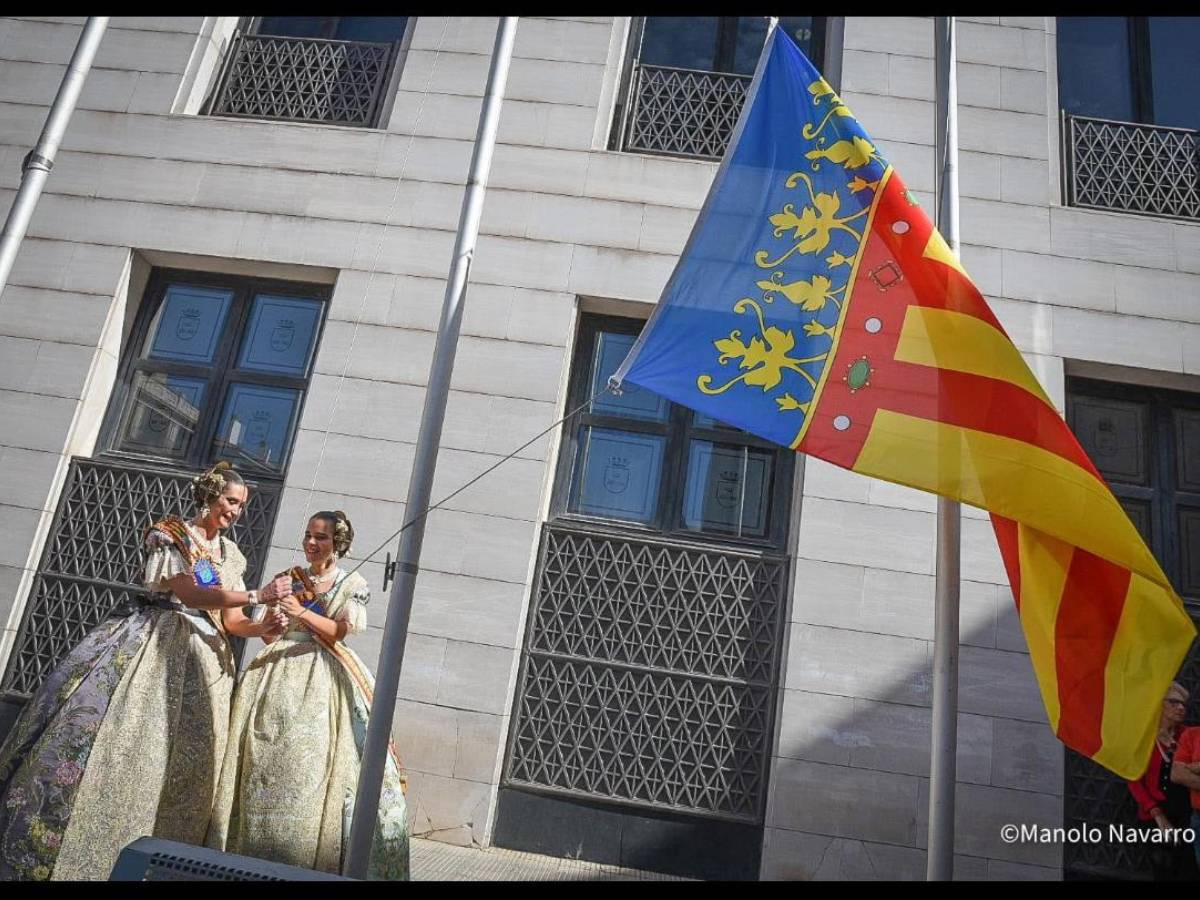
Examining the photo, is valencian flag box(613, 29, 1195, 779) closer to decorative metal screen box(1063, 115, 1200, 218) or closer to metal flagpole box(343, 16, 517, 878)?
metal flagpole box(343, 16, 517, 878)

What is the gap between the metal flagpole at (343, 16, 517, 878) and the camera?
397cm

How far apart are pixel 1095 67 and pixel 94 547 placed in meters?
10.4

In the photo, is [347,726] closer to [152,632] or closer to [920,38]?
[152,632]

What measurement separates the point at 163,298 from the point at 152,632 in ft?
15.9

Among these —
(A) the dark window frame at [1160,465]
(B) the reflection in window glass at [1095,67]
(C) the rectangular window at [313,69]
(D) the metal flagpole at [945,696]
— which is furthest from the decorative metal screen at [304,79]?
(A) the dark window frame at [1160,465]

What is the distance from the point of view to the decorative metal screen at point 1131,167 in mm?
7793

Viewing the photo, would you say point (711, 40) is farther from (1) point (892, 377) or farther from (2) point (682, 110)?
(1) point (892, 377)

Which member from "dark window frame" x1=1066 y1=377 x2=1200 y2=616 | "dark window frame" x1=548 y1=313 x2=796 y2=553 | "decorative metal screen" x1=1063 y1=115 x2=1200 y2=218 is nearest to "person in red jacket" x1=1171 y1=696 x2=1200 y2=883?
"dark window frame" x1=1066 y1=377 x2=1200 y2=616

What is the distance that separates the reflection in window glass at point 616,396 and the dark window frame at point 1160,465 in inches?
139

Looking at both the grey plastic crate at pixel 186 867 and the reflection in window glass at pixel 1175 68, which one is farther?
the reflection in window glass at pixel 1175 68

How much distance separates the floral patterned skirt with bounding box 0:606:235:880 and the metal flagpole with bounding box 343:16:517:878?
0.91 m

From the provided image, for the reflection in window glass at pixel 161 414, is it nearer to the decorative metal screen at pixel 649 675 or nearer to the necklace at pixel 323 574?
the decorative metal screen at pixel 649 675

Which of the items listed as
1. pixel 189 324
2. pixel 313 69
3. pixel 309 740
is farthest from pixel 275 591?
pixel 313 69

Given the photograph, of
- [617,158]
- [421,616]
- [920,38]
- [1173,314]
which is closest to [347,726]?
[421,616]
